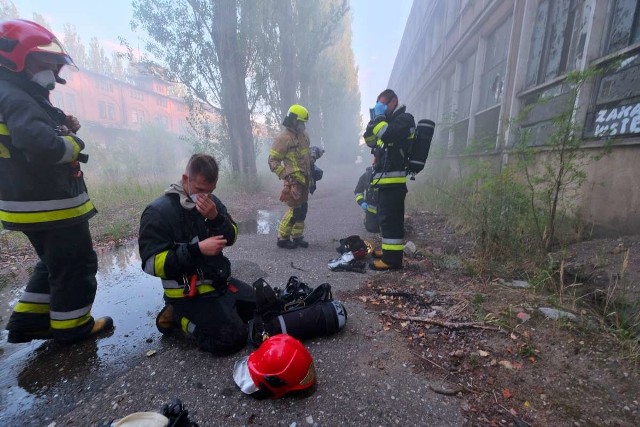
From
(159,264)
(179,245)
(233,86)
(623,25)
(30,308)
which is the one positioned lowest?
(30,308)

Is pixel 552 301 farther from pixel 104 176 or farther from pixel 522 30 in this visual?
pixel 104 176

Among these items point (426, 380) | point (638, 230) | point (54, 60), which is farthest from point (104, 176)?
point (638, 230)

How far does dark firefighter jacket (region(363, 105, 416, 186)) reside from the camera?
11.6ft

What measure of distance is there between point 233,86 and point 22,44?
29.2 ft

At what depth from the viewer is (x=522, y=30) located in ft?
22.1

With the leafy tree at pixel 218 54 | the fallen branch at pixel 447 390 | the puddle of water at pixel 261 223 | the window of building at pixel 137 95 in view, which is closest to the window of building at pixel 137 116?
the window of building at pixel 137 95

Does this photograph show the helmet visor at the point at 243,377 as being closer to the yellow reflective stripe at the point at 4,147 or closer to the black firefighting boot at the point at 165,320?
Answer: the black firefighting boot at the point at 165,320

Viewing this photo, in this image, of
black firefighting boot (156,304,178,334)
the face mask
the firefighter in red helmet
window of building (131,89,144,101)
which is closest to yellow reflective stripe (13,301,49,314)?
the firefighter in red helmet

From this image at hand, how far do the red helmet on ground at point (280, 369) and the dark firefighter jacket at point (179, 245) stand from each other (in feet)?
2.54

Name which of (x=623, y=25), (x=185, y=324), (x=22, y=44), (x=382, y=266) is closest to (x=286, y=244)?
(x=382, y=266)

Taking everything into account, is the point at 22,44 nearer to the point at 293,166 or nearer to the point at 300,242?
the point at 293,166

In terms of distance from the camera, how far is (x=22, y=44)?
6.72ft

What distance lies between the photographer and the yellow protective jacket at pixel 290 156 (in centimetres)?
465

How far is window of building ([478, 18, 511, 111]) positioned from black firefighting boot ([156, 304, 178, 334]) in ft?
29.2
